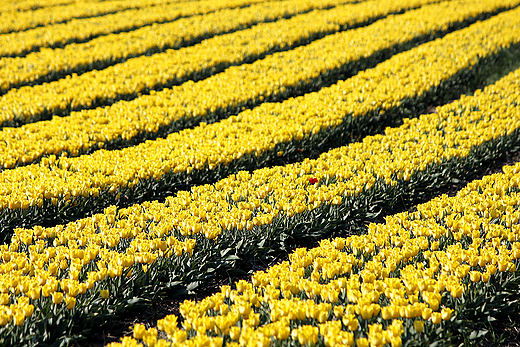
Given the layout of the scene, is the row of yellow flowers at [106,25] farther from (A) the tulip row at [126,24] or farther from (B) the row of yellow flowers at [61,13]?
(B) the row of yellow flowers at [61,13]

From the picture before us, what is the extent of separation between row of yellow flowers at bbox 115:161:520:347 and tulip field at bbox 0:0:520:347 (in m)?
0.02

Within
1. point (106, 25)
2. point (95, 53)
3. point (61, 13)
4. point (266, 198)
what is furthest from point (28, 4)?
point (266, 198)

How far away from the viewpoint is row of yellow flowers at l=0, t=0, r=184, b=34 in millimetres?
14383

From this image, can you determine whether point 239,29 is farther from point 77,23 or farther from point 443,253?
point 443,253

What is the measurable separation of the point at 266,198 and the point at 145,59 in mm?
7350

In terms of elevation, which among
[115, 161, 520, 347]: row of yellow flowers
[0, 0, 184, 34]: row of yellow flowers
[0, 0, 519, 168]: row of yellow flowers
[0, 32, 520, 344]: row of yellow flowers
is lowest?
[115, 161, 520, 347]: row of yellow flowers

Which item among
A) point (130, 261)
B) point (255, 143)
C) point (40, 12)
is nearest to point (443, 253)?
point (130, 261)

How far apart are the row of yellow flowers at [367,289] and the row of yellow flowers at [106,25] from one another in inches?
416

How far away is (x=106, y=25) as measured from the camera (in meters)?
14.2

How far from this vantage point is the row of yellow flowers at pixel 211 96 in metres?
6.18

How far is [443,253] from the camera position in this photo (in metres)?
3.36

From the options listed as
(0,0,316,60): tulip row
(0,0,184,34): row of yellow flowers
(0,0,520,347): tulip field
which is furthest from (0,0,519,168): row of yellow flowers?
(0,0,184,34): row of yellow flowers

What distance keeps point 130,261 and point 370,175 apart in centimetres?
277

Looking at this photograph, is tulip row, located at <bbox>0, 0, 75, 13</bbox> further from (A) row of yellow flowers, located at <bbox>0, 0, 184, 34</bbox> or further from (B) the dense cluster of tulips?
(B) the dense cluster of tulips
